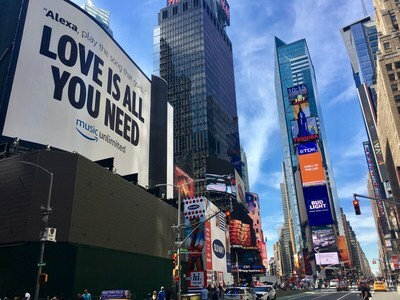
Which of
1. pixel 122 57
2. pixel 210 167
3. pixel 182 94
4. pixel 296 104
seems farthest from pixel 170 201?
A: pixel 296 104

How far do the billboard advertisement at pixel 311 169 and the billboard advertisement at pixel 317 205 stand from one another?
253 cm

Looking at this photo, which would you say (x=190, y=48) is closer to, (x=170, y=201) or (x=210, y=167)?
(x=210, y=167)

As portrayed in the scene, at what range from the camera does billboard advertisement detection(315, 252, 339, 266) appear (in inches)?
5182

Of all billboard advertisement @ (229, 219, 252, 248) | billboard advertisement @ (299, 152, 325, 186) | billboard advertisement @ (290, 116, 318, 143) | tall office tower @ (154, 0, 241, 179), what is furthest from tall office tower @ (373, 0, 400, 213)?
tall office tower @ (154, 0, 241, 179)

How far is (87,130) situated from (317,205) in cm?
11634

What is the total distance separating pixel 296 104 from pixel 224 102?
34.4m

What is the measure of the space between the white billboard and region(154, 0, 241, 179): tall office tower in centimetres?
6806

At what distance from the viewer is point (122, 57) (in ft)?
174

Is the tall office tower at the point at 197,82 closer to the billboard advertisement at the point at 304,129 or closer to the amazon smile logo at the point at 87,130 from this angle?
the billboard advertisement at the point at 304,129

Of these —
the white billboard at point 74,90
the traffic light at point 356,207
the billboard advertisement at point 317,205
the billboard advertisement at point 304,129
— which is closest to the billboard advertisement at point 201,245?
the white billboard at point 74,90

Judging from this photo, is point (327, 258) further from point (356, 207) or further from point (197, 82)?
point (356, 207)

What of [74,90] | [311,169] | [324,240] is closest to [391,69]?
[311,169]

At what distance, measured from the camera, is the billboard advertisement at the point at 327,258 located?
13162cm

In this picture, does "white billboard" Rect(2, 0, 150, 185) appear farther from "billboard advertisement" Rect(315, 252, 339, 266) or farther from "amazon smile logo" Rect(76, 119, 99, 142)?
"billboard advertisement" Rect(315, 252, 339, 266)
